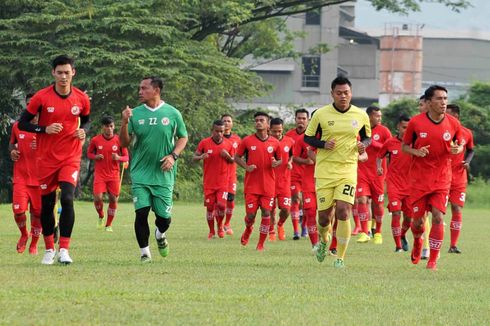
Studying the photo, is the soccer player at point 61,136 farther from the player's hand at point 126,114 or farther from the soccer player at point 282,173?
the soccer player at point 282,173

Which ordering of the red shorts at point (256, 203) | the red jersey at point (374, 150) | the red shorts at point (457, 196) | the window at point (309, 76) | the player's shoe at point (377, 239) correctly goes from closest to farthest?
the red shorts at point (256, 203) → the red shorts at point (457, 196) → the red jersey at point (374, 150) → the player's shoe at point (377, 239) → the window at point (309, 76)

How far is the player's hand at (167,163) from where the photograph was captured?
45.2 ft

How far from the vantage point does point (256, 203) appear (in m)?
18.9

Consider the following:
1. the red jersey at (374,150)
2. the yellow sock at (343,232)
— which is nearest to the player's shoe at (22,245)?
the yellow sock at (343,232)

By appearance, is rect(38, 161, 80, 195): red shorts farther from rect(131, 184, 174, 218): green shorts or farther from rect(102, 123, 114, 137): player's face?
rect(102, 123, 114, 137): player's face

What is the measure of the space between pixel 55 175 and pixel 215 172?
9.56 meters

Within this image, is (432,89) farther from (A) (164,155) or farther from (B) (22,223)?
(B) (22,223)

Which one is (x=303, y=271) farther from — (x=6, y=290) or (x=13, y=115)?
(x=13, y=115)

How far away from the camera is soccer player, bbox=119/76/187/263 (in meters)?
13.9

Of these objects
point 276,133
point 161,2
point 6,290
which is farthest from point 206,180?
point 161,2

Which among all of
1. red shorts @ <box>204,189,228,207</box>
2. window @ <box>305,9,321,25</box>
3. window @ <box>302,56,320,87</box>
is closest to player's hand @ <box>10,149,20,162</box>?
red shorts @ <box>204,189,228,207</box>

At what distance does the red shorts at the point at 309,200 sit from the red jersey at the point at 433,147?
4.16 meters

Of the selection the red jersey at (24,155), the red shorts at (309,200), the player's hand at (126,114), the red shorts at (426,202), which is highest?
the player's hand at (126,114)

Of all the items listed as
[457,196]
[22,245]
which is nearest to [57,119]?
[22,245]
